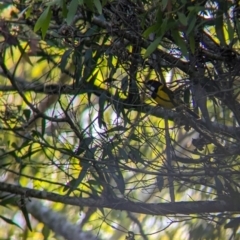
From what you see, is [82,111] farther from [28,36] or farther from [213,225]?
[213,225]

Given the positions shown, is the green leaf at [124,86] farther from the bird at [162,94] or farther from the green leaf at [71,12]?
the green leaf at [71,12]

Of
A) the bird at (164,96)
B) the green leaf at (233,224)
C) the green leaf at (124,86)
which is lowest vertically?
the green leaf at (233,224)

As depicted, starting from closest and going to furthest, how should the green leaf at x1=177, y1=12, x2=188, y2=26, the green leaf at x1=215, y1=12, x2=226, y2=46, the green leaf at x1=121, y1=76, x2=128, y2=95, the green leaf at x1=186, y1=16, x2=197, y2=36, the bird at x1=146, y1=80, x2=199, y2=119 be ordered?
the green leaf at x1=177, y1=12, x2=188, y2=26 < the green leaf at x1=186, y1=16, x2=197, y2=36 < the green leaf at x1=215, y1=12, x2=226, y2=46 < the bird at x1=146, y1=80, x2=199, y2=119 < the green leaf at x1=121, y1=76, x2=128, y2=95

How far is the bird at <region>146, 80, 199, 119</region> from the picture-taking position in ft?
8.29

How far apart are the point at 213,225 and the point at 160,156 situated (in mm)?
757

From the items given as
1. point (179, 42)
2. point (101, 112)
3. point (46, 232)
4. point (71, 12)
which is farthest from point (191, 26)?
point (46, 232)

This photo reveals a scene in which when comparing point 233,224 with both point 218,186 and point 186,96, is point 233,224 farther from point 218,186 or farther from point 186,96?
point 186,96

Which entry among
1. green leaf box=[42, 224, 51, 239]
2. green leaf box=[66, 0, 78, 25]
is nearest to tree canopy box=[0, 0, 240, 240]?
green leaf box=[66, 0, 78, 25]

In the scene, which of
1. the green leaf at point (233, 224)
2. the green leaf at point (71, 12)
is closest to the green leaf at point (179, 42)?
the green leaf at point (71, 12)

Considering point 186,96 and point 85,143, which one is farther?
point 85,143

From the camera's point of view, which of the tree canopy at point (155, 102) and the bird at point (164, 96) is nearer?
the tree canopy at point (155, 102)

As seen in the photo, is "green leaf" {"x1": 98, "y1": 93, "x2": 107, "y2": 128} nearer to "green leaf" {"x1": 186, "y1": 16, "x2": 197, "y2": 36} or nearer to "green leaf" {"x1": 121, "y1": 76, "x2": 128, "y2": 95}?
"green leaf" {"x1": 121, "y1": 76, "x2": 128, "y2": 95}

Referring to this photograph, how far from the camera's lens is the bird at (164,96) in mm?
2525

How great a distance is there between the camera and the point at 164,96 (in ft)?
8.41
